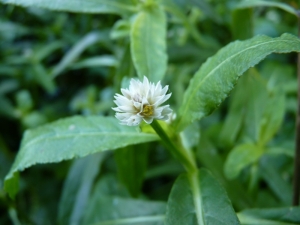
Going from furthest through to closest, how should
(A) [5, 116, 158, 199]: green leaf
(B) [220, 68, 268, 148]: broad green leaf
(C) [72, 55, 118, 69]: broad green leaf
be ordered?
(C) [72, 55, 118, 69]: broad green leaf → (B) [220, 68, 268, 148]: broad green leaf → (A) [5, 116, 158, 199]: green leaf

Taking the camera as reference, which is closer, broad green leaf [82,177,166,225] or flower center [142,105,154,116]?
flower center [142,105,154,116]

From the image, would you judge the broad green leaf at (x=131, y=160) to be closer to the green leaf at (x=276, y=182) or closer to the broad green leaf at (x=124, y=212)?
the broad green leaf at (x=124, y=212)

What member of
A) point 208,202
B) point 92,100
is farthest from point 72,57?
point 208,202

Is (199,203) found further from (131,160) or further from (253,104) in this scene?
(253,104)

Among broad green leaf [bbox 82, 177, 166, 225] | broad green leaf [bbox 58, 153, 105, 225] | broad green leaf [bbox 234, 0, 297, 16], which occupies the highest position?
broad green leaf [bbox 234, 0, 297, 16]

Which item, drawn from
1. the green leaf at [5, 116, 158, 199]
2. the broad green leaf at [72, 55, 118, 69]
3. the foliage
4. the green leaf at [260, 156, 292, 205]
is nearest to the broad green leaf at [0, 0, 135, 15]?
the foliage

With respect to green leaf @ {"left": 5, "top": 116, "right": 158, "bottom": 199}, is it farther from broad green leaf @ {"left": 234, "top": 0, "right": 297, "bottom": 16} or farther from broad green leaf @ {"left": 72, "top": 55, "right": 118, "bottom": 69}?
broad green leaf @ {"left": 72, "top": 55, "right": 118, "bottom": 69}

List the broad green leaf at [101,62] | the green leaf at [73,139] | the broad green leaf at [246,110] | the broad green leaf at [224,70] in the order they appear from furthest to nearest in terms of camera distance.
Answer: the broad green leaf at [101,62] → the broad green leaf at [246,110] → the green leaf at [73,139] → the broad green leaf at [224,70]

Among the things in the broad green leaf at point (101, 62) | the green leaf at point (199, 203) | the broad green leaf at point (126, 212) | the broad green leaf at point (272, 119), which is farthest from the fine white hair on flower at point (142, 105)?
the broad green leaf at point (101, 62)
